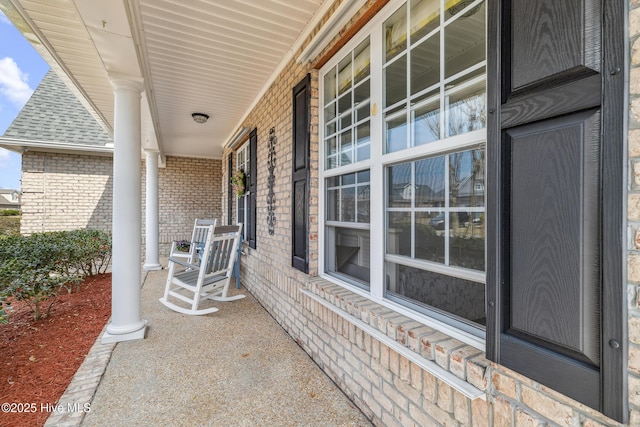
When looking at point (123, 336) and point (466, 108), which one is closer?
point (466, 108)

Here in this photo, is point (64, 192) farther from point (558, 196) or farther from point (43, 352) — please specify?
point (558, 196)

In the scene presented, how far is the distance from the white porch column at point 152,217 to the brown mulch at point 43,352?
216 centimetres

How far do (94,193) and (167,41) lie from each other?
7136 millimetres

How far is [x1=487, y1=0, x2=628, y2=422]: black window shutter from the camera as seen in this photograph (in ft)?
2.71

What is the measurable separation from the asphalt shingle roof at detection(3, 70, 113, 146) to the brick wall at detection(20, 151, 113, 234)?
1.87 feet

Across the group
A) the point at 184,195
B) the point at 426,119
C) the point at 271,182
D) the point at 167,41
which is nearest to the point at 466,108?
the point at 426,119

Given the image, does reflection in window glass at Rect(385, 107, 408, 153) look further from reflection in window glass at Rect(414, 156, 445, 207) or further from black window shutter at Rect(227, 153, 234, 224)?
black window shutter at Rect(227, 153, 234, 224)

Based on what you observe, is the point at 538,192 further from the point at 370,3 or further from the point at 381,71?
the point at 370,3

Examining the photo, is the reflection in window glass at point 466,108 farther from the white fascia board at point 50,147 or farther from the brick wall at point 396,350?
the white fascia board at point 50,147

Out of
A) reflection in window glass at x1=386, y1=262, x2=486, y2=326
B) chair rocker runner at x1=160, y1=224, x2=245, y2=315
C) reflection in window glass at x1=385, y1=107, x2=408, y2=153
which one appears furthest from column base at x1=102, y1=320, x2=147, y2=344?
reflection in window glass at x1=385, y1=107, x2=408, y2=153

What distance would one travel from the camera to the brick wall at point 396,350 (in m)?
0.81

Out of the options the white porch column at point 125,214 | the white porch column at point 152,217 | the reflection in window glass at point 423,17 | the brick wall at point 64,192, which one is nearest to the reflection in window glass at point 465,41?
the reflection in window glass at point 423,17

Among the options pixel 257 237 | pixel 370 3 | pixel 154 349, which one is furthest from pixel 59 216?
pixel 370 3

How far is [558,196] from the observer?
946 millimetres
